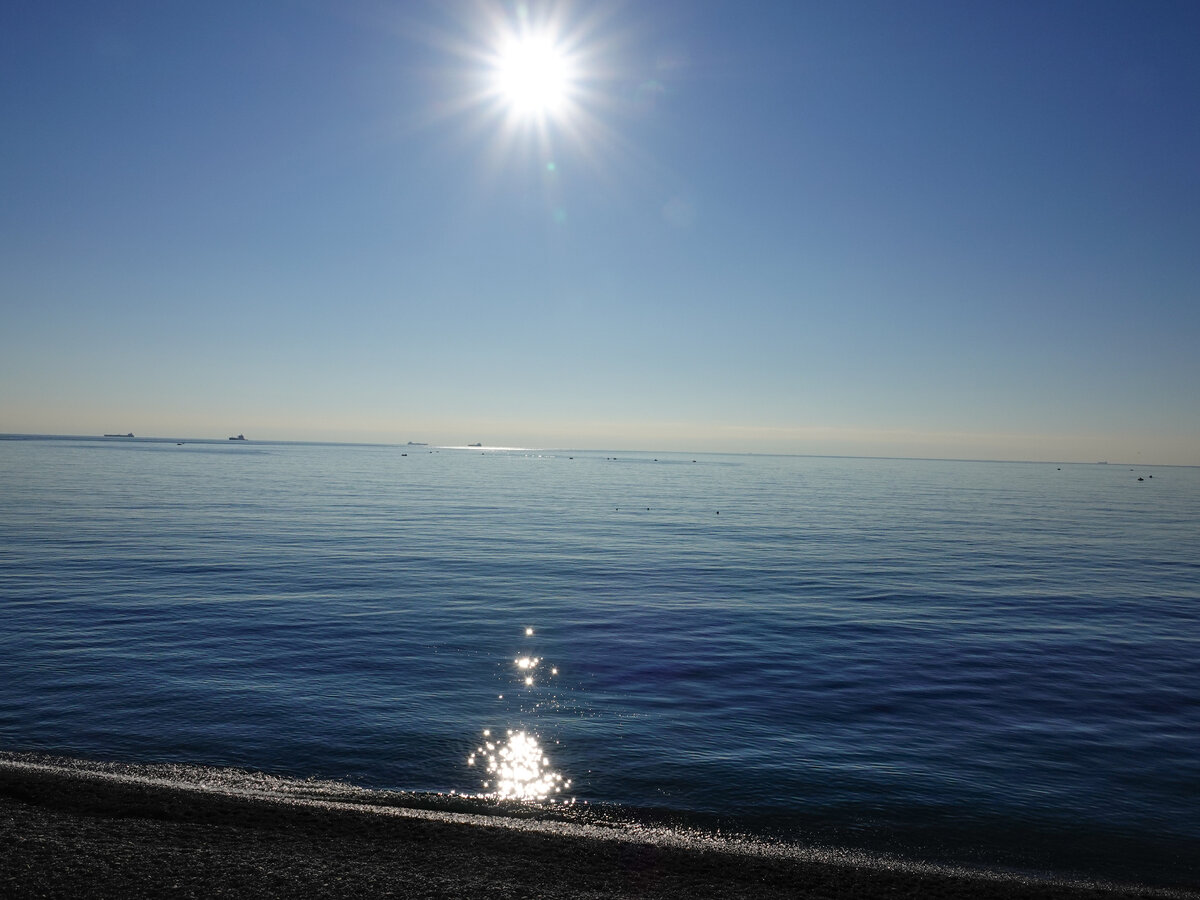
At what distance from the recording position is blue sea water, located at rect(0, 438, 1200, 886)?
1325 cm

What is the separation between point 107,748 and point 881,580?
32390 mm

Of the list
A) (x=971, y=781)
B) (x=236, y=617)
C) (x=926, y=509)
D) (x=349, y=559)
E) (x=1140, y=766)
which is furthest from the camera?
(x=926, y=509)

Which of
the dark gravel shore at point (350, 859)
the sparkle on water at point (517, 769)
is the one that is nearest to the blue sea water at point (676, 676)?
the sparkle on water at point (517, 769)

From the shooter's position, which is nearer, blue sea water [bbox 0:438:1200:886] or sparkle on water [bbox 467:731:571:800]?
sparkle on water [bbox 467:731:571:800]

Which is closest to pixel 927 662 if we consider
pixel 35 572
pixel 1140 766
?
pixel 1140 766

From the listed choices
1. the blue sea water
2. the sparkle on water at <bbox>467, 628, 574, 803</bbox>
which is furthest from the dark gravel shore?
the blue sea water

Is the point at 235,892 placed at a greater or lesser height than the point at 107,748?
greater

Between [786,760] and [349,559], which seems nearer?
[786,760]

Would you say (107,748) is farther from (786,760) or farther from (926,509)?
(926,509)

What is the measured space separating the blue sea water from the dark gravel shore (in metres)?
1.95

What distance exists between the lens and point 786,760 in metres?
14.9

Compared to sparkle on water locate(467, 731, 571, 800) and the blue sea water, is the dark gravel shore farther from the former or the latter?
the blue sea water

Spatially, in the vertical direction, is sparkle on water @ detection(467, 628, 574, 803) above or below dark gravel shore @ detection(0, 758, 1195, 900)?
below

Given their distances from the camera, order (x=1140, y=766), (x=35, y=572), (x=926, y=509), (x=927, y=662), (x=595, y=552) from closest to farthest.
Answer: (x=1140, y=766) → (x=927, y=662) → (x=35, y=572) → (x=595, y=552) → (x=926, y=509)
